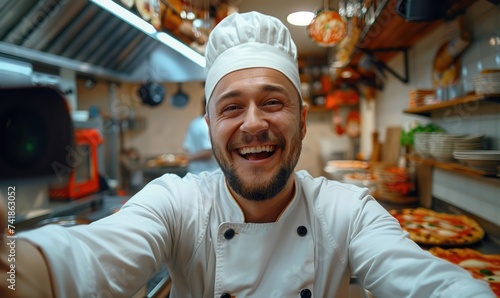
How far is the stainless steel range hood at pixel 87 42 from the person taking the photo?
1.34 metres

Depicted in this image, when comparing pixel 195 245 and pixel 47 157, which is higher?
pixel 47 157

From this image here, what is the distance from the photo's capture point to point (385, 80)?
4.89 ft

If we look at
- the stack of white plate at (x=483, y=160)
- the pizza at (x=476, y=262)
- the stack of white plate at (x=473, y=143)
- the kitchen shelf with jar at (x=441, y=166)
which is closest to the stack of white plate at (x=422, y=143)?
the kitchen shelf with jar at (x=441, y=166)

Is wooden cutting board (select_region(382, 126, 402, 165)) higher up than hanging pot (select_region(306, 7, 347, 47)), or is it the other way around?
hanging pot (select_region(306, 7, 347, 47))

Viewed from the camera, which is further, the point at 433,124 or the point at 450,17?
the point at 433,124

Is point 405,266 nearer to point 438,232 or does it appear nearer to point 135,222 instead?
point 135,222

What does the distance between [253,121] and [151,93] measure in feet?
6.60

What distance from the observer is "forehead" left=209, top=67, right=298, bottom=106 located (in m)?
0.80

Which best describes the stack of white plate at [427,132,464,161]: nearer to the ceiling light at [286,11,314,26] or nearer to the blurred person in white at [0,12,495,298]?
the blurred person in white at [0,12,495,298]

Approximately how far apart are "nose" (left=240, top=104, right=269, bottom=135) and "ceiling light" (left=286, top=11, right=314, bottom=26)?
275 millimetres

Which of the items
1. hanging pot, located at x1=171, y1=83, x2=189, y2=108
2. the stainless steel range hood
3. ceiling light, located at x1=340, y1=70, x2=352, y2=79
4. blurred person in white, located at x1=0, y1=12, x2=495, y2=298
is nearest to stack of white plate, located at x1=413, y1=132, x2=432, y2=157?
ceiling light, located at x1=340, y1=70, x2=352, y2=79

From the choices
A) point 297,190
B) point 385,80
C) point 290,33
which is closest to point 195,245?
point 297,190

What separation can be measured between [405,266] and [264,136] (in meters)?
0.45

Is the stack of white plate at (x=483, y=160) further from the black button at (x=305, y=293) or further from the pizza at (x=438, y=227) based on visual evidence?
the black button at (x=305, y=293)
